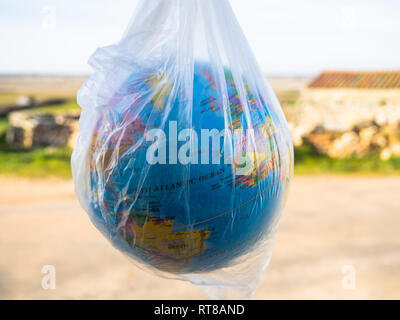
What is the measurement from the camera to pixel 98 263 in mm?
4527

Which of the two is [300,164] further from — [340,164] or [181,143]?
[181,143]

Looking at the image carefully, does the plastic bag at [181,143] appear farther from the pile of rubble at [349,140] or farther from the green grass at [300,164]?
the pile of rubble at [349,140]

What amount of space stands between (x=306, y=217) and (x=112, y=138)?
470 centimetres

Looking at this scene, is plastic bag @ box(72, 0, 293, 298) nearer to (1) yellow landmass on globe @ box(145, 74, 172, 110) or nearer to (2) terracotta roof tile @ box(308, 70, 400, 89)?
(1) yellow landmass on globe @ box(145, 74, 172, 110)

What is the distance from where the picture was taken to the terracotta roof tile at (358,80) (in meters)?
16.5

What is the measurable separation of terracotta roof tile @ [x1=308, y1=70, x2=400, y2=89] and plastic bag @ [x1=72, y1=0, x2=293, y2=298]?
628 inches

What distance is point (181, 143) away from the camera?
1.56 metres

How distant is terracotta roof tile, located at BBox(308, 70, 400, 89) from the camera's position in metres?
16.5

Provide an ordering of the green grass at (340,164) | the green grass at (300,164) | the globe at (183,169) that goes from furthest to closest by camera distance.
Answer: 1. the green grass at (340,164)
2. the green grass at (300,164)
3. the globe at (183,169)

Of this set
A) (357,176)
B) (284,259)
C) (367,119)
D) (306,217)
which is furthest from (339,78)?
(284,259)

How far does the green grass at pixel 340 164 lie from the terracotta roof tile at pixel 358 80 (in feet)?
25.7

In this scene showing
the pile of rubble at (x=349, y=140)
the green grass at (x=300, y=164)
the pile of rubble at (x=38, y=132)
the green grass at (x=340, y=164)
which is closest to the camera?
the green grass at (x=300, y=164)

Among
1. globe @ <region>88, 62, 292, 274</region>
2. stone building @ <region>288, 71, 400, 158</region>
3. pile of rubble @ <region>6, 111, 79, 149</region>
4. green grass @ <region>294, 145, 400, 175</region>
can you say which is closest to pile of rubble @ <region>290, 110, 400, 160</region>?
stone building @ <region>288, 71, 400, 158</region>

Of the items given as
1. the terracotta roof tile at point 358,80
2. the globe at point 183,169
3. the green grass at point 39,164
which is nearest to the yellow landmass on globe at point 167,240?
the globe at point 183,169
